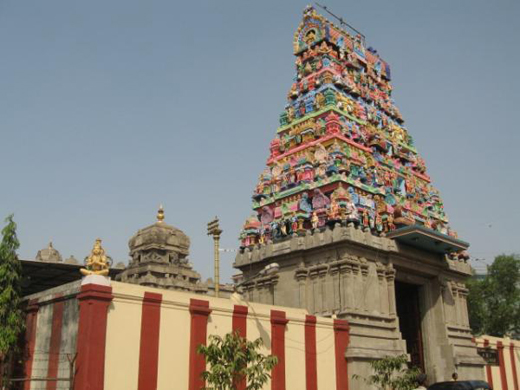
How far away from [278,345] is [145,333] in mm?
6856

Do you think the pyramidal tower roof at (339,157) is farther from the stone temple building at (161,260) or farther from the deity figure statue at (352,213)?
the stone temple building at (161,260)

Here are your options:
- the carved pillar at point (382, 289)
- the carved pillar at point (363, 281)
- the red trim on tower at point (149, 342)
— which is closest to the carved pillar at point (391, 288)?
the carved pillar at point (382, 289)

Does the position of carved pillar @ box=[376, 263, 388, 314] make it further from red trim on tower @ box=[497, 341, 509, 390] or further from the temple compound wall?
red trim on tower @ box=[497, 341, 509, 390]

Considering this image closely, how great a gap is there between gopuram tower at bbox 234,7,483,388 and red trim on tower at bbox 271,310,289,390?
4.66 m

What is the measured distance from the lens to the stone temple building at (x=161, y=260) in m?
46.8

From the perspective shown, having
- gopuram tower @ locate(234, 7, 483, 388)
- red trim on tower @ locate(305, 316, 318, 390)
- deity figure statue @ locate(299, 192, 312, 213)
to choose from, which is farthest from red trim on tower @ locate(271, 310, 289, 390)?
deity figure statue @ locate(299, 192, 312, 213)

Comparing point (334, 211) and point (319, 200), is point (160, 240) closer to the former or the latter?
point (319, 200)

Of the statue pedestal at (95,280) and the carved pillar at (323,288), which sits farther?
the carved pillar at (323,288)

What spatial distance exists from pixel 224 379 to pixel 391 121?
28606 mm

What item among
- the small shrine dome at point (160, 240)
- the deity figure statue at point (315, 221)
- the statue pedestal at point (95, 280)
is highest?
the small shrine dome at point (160, 240)

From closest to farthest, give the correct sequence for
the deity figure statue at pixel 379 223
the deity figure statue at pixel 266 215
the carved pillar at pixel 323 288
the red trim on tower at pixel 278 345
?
the red trim on tower at pixel 278 345 → the carved pillar at pixel 323 288 → the deity figure statue at pixel 379 223 → the deity figure statue at pixel 266 215

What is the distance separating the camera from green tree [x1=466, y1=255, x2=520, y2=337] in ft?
174

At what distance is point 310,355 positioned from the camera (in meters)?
25.9

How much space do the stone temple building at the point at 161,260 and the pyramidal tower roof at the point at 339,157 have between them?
13519 millimetres
